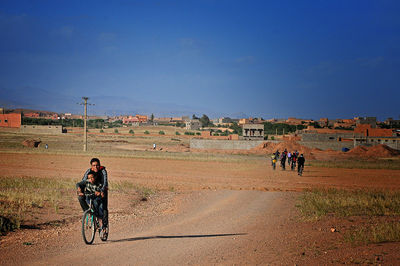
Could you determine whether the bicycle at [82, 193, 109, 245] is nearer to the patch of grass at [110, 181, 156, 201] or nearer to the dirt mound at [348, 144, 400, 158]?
the patch of grass at [110, 181, 156, 201]

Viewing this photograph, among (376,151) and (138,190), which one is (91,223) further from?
(376,151)

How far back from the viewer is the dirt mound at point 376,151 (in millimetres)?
56250

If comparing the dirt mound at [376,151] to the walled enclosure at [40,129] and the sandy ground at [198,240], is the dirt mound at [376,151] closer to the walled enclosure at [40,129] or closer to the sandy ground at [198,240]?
the sandy ground at [198,240]

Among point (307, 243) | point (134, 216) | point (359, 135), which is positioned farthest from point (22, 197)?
point (359, 135)

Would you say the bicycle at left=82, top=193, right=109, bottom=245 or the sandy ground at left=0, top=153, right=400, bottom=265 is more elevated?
the bicycle at left=82, top=193, right=109, bottom=245

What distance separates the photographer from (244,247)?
30.2 ft

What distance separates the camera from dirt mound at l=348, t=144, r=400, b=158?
56.2 m

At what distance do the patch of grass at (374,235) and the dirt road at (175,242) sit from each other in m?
1.64

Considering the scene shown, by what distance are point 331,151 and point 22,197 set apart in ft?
171

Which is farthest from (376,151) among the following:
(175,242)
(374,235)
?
(175,242)

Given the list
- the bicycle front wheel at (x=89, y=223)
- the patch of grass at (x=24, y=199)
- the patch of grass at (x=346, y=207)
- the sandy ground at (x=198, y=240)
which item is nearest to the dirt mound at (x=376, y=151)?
the patch of grass at (x=346, y=207)

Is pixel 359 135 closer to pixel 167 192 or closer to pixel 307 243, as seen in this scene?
pixel 167 192

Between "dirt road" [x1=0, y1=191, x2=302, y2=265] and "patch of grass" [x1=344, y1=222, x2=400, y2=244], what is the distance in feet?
5.39

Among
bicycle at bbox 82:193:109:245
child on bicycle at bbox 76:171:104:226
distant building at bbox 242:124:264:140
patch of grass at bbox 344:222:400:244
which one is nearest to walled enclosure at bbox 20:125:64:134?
distant building at bbox 242:124:264:140
